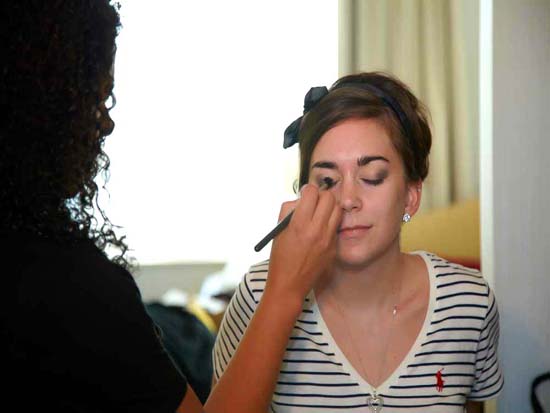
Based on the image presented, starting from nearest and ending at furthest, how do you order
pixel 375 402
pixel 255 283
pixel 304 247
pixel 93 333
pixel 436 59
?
pixel 93 333, pixel 304 247, pixel 375 402, pixel 255 283, pixel 436 59

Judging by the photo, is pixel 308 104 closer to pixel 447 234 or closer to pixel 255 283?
pixel 255 283

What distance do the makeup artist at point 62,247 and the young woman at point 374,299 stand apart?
0.52m

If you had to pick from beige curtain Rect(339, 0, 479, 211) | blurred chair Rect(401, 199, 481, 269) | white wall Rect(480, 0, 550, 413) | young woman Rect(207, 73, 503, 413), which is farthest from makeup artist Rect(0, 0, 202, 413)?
beige curtain Rect(339, 0, 479, 211)

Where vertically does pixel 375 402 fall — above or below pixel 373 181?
below

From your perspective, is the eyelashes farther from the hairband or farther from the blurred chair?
the blurred chair

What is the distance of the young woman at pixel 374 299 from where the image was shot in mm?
1283

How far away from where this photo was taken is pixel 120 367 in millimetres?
725

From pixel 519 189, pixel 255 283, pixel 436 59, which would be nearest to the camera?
pixel 255 283

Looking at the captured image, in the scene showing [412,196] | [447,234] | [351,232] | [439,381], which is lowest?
[439,381]

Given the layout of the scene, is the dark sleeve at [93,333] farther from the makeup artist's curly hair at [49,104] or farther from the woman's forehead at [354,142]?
the woman's forehead at [354,142]

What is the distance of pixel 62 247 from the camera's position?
2.44 feet

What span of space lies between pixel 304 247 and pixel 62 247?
385 millimetres

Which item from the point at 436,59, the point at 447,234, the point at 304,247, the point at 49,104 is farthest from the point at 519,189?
the point at 436,59

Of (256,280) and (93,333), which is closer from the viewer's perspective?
(93,333)
